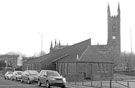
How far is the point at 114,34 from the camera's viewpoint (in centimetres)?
11875

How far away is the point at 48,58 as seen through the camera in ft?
205

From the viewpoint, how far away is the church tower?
4567 inches

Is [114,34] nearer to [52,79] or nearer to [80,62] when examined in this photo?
[80,62]

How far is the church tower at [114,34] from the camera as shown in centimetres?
11600

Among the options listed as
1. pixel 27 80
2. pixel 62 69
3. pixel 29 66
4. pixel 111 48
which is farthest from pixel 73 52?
pixel 111 48

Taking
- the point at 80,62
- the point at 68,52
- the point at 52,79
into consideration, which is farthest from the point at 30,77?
the point at 68,52

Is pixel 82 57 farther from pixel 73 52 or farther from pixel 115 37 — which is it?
pixel 115 37

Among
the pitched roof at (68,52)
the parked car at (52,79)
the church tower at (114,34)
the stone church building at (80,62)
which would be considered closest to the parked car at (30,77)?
the parked car at (52,79)

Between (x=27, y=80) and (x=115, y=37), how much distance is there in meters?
87.9

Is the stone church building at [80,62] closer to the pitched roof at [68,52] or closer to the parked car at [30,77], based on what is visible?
the pitched roof at [68,52]

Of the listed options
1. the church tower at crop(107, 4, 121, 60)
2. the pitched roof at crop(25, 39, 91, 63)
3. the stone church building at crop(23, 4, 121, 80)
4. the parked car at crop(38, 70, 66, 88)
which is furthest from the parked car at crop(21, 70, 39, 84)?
the church tower at crop(107, 4, 121, 60)

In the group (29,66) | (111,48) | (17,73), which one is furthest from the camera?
(111,48)

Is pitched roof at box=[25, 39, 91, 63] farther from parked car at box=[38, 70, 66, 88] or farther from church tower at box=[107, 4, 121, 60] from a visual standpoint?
church tower at box=[107, 4, 121, 60]

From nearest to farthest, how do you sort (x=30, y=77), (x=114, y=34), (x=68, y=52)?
1. (x=30, y=77)
2. (x=68, y=52)
3. (x=114, y=34)
